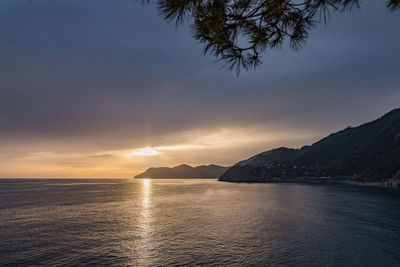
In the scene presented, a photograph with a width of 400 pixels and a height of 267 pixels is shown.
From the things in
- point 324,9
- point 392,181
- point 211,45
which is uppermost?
point 324,9

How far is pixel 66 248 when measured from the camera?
89.1 feet

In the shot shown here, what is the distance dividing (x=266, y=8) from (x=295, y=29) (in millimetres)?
1757

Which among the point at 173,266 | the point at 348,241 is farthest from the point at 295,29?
the point at 348,241

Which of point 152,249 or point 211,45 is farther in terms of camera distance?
point 152,249

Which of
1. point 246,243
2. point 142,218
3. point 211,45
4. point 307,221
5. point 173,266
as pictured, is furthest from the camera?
point 142,218

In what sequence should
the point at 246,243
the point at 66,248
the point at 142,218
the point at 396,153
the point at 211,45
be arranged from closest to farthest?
the point at 211,45
the point at 66,248
the point at 246,243
the point at 142,218
the point at 396,153

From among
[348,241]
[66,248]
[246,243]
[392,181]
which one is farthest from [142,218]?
[392,181]

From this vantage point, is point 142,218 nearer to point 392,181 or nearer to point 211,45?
point 211,45

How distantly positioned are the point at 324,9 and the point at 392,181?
594 feet

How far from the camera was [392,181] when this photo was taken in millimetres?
140500

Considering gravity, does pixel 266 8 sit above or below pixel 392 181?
above

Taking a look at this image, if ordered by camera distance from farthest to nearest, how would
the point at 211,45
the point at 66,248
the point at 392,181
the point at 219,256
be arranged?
the point at 392,181, the point at 66,248, the point at 219,256, the point at 211,45

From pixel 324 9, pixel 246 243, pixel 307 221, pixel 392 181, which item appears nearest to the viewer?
pixel 324 9

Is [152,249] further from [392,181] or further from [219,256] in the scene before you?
[392,181]
